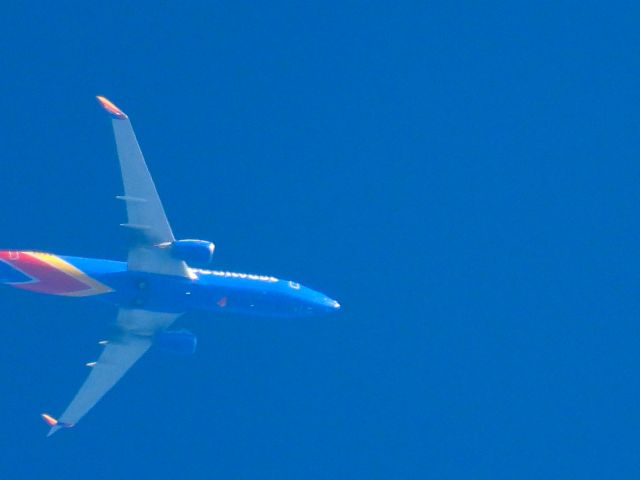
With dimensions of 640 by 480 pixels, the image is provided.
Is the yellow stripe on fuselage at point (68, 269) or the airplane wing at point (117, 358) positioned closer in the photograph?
the yellow stripe on fuselage at point (68, 269)

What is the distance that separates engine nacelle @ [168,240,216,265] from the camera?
50562 mm

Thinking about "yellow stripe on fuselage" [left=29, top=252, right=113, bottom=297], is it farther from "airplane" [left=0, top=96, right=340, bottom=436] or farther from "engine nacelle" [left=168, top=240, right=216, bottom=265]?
"engine nacelle" [left=168, top=240, right=216, bottom=265]

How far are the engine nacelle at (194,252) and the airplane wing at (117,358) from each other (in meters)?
3.96

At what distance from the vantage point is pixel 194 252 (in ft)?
166

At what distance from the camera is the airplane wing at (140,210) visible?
162 ft

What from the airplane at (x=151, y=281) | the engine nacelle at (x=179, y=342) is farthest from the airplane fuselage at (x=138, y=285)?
the engine nacelle at (x=179, y=342)

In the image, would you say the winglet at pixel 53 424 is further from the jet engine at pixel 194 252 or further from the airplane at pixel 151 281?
the jet engine at pixel 194 252

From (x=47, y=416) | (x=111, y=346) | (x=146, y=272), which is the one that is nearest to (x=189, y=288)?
(x=146, y=272)

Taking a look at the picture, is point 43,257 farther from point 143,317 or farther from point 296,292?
point 296,292

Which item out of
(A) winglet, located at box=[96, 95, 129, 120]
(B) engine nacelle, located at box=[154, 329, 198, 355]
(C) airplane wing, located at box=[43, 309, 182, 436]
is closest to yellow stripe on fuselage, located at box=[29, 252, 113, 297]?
(C) airplane wing, located at box=[43, 309, 182, 436]

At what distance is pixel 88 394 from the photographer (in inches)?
2169

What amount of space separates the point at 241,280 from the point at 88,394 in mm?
9104

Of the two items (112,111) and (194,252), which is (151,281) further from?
(112,111)

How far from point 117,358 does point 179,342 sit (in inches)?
141
